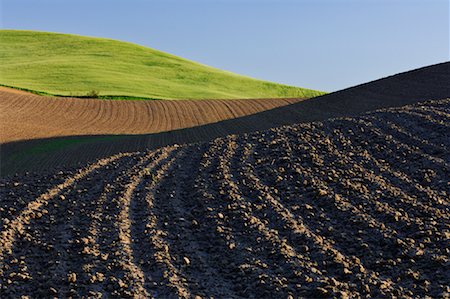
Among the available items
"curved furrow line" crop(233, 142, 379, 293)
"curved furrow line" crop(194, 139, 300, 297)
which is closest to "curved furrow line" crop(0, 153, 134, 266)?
"curved furrow line" crop(194, 139, 300, 297)

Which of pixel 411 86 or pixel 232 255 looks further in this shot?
pixel 411 86

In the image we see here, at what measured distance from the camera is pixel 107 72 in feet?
174

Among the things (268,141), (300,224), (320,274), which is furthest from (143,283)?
(268,141)

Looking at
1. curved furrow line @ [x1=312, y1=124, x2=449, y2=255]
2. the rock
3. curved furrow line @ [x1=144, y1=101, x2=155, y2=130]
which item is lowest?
the rock

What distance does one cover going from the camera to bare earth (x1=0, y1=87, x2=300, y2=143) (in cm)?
2800

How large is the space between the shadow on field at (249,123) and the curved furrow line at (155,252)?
8.82 meters

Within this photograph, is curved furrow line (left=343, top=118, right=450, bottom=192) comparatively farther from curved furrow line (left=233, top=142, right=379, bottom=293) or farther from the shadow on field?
the shadow on field

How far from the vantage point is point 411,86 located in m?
27.8

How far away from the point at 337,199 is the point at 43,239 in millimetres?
4401


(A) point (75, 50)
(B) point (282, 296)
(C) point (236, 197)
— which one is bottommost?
(B) point (282, 296)

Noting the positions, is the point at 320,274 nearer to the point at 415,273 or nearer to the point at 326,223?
the point at 415,273

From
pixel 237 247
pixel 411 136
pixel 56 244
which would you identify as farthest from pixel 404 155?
pixel 56 244

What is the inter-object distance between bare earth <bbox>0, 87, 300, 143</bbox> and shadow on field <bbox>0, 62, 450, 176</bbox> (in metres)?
2.10

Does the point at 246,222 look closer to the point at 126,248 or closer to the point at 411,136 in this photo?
the point at 126,248
